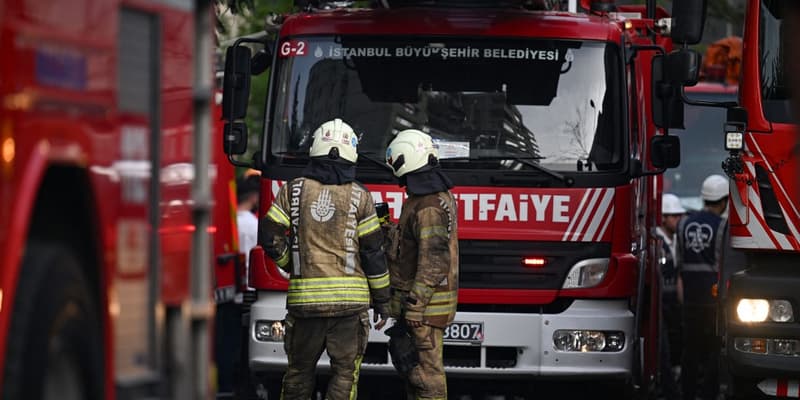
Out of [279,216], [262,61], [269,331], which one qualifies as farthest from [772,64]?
Result: [269,331]

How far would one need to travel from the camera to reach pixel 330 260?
9.09 metres

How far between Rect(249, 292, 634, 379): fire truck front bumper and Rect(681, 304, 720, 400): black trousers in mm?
3337

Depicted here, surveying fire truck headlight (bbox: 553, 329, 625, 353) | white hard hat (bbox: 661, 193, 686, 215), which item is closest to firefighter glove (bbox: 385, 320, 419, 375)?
fire truck headlight (bbox: 553, 329, 625, 353)

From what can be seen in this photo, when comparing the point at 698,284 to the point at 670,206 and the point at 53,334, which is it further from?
the point at 53,334

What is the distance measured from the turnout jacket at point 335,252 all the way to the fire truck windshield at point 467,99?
1267 millimetres

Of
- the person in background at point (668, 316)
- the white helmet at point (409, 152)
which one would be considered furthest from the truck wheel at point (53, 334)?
the person in background at point (668, 316)

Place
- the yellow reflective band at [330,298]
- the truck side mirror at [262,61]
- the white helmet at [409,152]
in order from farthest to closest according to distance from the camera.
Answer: the truck side mirror at [262,61], the white helmet at [409,152], the yellow reflective band at [330,298]

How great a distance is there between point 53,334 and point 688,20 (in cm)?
569

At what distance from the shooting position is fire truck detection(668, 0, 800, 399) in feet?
30.6

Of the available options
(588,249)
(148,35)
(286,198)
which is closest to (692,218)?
(588,249)

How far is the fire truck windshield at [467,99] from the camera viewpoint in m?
10.4

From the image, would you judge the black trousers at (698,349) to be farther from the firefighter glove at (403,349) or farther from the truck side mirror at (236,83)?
the truck side mirror at (236,83)

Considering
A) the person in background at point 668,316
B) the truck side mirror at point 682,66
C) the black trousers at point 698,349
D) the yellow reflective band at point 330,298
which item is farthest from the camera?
the person in background at point 668,316

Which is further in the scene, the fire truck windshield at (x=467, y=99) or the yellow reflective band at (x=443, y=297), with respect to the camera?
the fire truck windshield at (x=467, y=99)
